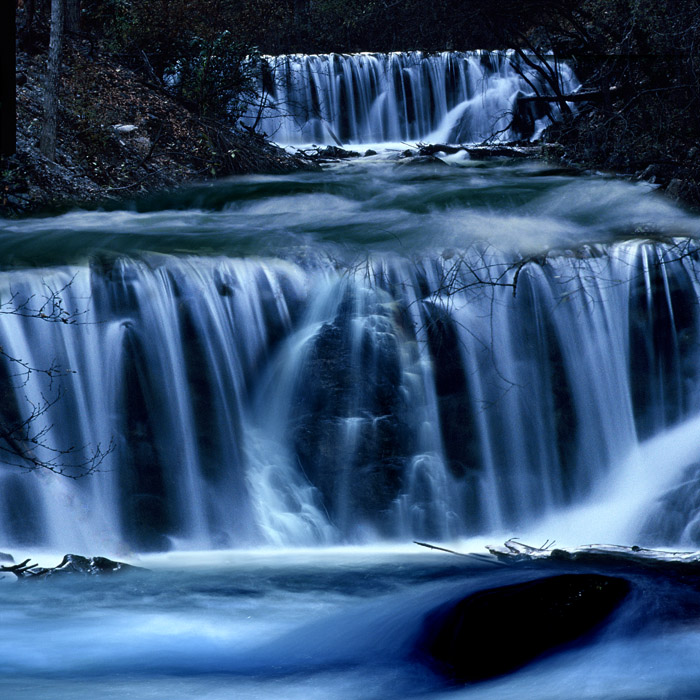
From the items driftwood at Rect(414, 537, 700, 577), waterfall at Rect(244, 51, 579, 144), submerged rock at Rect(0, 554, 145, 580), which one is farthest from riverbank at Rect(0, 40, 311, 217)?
driftwood at Rect(414, 537, 700, 577)

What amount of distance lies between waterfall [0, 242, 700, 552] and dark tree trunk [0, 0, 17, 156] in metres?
2.14

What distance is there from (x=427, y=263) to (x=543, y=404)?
5.37 ft

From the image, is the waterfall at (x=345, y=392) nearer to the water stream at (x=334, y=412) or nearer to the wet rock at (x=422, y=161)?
the water stream at (x=334, y=412)

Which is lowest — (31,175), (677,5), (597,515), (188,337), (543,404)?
(597,515)

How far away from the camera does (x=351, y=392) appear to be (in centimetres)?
812

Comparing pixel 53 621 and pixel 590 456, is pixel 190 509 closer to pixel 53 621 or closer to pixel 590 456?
pixel 53 621

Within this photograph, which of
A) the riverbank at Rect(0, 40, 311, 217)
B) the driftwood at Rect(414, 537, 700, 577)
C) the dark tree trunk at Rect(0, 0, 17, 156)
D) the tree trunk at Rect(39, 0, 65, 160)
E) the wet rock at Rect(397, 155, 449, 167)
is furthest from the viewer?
the wet rock at Rect(397, 155, 449, 167)

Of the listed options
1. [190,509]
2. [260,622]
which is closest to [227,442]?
[190,509]

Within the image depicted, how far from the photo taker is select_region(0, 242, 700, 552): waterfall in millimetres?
7730

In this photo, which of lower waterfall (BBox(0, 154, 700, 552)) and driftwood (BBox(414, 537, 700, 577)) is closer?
driftwood (BBox(414, 537, 700, 577))

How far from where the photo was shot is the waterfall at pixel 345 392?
7730mm

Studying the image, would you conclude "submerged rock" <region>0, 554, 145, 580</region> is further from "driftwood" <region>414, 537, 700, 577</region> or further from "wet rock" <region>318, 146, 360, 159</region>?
"wet rock" <region>318, 146, 360, 159</region>

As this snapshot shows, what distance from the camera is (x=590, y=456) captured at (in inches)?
330

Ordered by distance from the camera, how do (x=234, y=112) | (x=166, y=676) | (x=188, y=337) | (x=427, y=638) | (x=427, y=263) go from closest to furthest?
(x=166, y=676), (x=427, y=638), (x=188, y=337), (x=427, y=263), (x=234, y=112)
